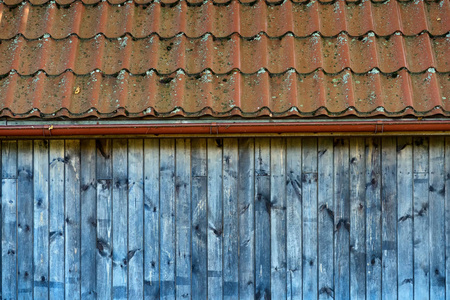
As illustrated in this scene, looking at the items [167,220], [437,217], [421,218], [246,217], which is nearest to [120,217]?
[167,220]

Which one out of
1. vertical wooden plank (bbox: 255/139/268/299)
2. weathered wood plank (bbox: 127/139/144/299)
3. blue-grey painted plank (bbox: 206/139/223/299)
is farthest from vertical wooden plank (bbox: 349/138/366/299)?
weathered wood plank (bbox: 127/139/144/299)

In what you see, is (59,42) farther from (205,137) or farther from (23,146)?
(205,137)

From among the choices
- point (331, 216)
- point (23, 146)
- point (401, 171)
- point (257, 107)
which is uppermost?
point (257, 107)

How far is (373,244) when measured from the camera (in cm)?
364

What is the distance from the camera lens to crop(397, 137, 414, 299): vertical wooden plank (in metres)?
3.64

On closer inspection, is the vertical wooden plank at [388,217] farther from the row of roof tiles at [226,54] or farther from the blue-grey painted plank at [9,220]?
the blue-grey painted plank at [9,220]

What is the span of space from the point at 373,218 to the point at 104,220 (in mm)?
2127

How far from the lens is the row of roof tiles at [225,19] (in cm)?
392

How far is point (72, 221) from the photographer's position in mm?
3707

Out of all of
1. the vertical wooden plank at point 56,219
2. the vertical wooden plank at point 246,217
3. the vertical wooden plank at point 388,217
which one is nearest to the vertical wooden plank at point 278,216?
the vertical wooden plank at point 246,217

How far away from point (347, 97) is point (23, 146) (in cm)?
257

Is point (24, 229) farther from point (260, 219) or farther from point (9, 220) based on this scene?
point (260, 219)

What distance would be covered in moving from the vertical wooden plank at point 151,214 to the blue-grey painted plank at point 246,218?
657 millimetres

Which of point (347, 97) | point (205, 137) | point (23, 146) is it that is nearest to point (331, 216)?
point (347, 97)
